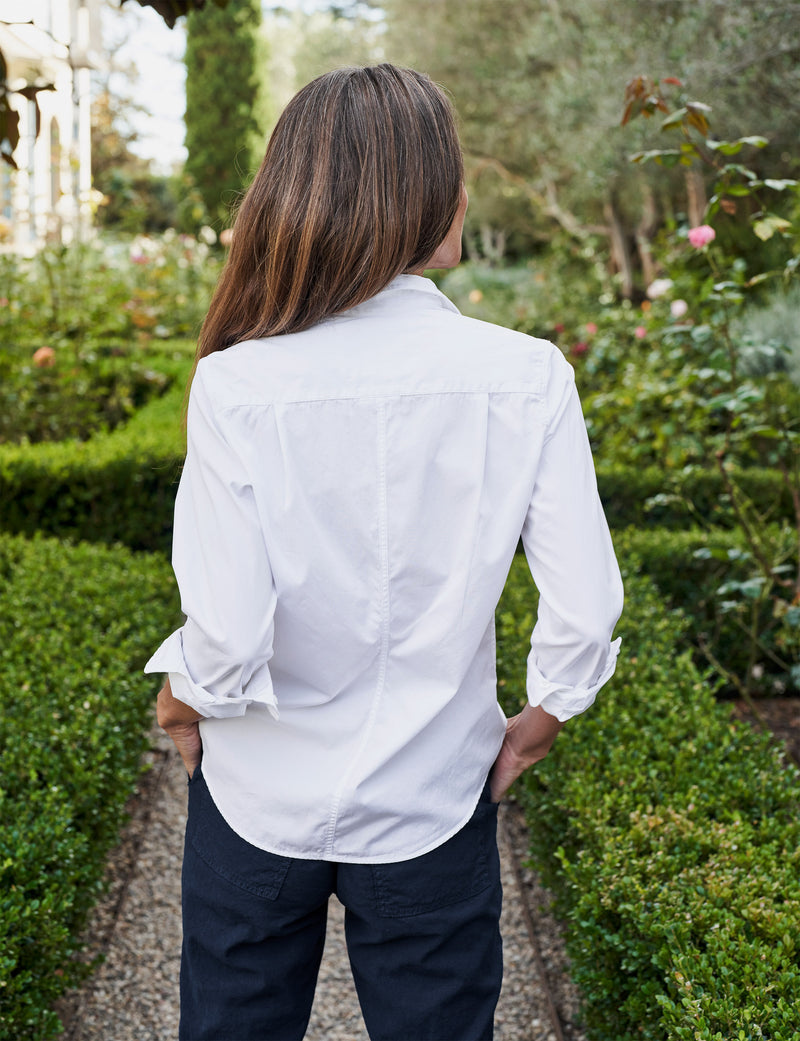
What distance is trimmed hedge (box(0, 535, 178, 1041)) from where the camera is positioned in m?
1.83

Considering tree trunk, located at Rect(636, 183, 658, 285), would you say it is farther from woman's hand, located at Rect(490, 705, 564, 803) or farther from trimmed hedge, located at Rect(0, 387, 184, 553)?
woman's hand, located at Rect(490, 705, 564, 803)

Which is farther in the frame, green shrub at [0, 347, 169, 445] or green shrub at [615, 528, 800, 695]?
green shrub at [0, 347, 169, 445]

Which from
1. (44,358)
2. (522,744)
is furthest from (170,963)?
(44,358)

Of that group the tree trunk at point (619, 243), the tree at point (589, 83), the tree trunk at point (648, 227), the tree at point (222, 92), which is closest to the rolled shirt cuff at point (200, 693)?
the tree at point (589, 83)

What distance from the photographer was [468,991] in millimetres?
1249

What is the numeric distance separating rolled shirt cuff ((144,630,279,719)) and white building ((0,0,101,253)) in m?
6.48

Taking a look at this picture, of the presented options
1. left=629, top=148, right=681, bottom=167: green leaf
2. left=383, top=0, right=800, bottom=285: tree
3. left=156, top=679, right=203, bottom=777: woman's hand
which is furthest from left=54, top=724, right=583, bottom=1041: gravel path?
left=383, top=0, right=800, bottom=285: tree

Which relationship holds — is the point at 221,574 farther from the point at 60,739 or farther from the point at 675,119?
the point at 675,119

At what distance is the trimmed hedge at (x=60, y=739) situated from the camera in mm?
1831

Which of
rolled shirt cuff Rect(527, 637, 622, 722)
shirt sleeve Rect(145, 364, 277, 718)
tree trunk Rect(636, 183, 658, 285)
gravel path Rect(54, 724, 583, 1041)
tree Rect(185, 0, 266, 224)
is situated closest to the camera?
shirt sleeve Rect(145, 364, 277, 718)

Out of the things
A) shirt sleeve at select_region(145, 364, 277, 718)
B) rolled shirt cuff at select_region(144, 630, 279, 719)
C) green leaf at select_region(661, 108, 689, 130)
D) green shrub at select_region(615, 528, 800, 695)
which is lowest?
green shrub at select_region(615, 528, 800, 695)

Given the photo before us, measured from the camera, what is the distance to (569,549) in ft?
3.67

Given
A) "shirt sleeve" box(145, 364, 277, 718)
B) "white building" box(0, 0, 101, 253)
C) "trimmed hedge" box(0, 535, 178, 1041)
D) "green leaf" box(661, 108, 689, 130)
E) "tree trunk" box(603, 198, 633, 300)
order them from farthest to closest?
"tree trunk" box(603, 198, 633, 300), "white building" box(0, 0, 101, 253), "green leaf" box(661, 108, 689, 130), "trimmed hedge" box(0, 535, 178, 1041), "shirt sleeve" box(145, 364, 277, 718)

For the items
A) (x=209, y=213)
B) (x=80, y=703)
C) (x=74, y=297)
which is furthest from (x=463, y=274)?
(x=80, y=703)
